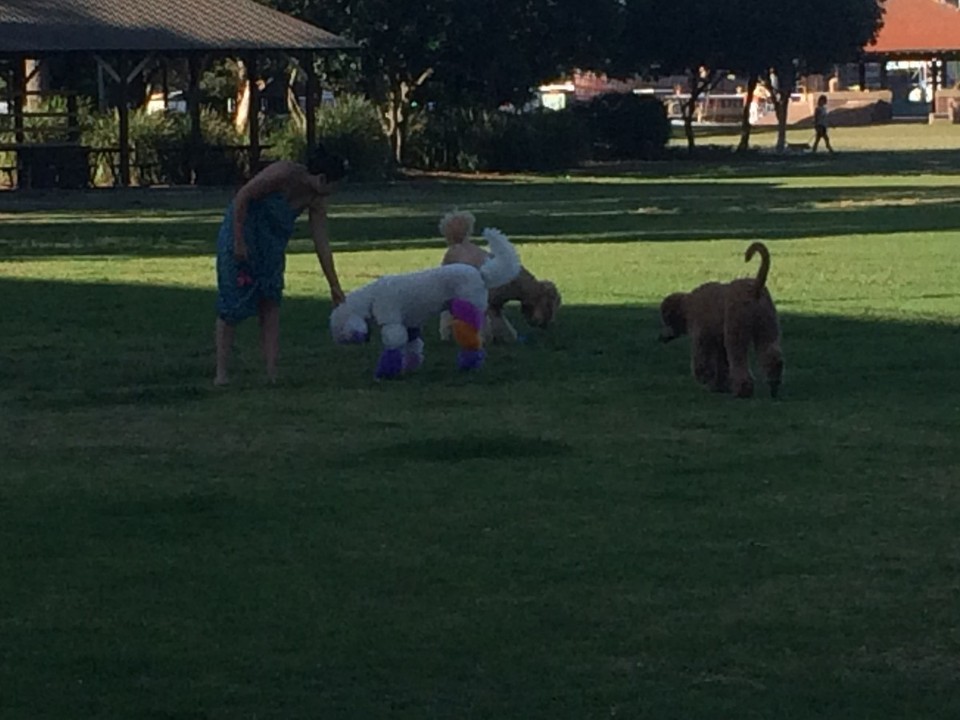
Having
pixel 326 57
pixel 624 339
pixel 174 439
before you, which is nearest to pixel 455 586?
pixel 174 439

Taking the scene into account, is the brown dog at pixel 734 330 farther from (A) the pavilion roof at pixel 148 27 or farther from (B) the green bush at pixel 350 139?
(B) the green bush at pixel 350 139

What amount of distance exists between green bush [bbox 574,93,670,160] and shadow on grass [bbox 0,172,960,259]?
53.1 ft

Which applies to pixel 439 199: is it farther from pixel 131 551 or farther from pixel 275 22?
pixel 131 551

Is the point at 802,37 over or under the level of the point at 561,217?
over

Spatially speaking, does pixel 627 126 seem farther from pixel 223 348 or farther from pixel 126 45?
pixel 223 348

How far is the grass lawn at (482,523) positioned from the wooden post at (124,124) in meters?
23.3

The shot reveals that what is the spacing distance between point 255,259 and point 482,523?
4.30 m

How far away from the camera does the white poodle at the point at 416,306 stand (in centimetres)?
1229

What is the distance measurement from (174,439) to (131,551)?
2702 millimetres

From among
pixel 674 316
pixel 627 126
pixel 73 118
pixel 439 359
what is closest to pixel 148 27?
pixel 73 118

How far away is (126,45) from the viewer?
40.1m

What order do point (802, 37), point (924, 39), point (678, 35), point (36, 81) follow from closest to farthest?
point (36, 81) < point (678, 35) < point (802, 37) < point (924, 39)

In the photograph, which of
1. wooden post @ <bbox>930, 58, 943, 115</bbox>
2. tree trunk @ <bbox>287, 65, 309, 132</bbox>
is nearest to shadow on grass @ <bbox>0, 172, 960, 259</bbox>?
tree trunk @ <bbox>287, 65, 309, 132</bbox>

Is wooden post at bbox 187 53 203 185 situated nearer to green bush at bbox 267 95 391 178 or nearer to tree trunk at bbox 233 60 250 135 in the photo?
tree trunk at bbox 233 60 250 135
